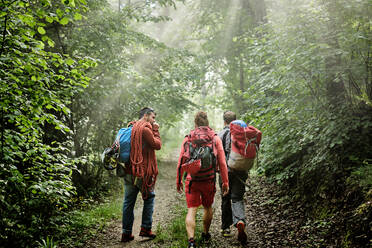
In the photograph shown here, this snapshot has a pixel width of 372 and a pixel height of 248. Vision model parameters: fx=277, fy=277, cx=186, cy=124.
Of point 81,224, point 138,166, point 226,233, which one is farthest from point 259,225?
point 81,224

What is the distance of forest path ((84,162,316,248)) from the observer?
446 cm

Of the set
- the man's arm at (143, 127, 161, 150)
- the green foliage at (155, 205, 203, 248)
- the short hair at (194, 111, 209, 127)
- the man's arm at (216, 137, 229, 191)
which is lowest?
the green foliage at (155, 205, 203, 248)

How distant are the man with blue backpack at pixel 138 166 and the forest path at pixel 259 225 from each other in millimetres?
362

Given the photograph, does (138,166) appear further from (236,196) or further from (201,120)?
(236,196)

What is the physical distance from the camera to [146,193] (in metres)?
4.73

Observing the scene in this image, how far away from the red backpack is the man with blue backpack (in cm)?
131

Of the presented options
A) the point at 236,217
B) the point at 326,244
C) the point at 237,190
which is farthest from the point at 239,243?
the point at 326,244

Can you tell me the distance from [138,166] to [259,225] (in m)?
2.67

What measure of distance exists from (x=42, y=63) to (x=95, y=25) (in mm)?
3488

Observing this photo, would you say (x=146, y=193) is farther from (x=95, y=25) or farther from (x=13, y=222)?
(x=95, y=25)

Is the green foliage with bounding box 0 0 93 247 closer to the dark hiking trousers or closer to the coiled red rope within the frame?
the coiled red rope

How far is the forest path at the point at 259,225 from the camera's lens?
446cm

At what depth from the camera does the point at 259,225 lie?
5.39m

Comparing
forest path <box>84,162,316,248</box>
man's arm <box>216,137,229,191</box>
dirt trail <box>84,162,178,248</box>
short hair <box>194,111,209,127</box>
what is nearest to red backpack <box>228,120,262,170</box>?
man's arm <box>216,137,229,191</box>
